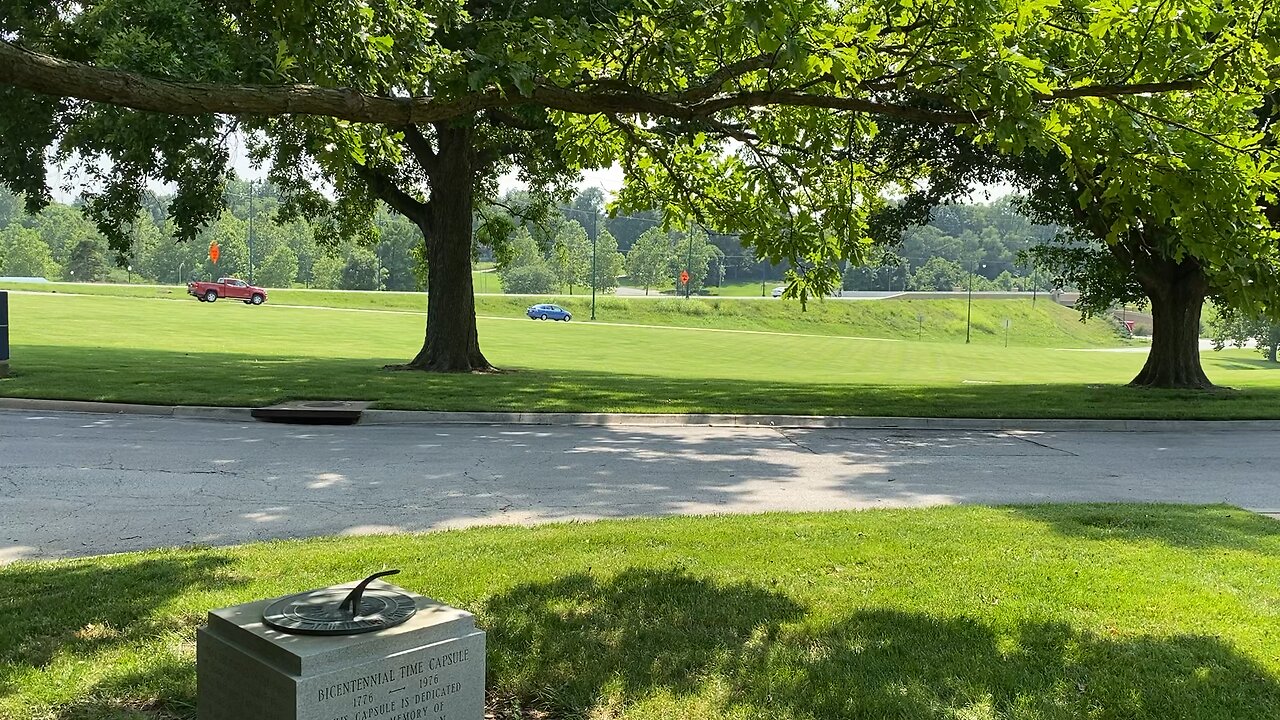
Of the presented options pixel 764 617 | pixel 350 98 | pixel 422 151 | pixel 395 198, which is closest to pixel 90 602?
pixel 350 98

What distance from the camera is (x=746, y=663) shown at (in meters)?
4.54

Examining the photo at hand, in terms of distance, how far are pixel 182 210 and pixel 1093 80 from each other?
59.9 feet

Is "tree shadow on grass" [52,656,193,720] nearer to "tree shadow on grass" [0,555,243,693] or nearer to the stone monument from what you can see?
"tree shadow on grass" [0,555,243,693]

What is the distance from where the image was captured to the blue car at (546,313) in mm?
76938

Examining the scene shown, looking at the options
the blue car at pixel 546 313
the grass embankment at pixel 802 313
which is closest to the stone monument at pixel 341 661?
the grass embankment at pixel 802 313

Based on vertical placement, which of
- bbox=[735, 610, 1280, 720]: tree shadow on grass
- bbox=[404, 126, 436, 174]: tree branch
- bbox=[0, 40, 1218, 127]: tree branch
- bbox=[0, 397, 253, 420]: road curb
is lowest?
bbox=[0, 397, 253, 420]: road curb

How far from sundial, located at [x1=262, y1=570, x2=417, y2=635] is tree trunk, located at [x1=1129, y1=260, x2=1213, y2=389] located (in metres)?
23.6

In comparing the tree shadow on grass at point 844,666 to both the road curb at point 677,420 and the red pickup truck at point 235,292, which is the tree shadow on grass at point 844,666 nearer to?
the road curb at point 677,420

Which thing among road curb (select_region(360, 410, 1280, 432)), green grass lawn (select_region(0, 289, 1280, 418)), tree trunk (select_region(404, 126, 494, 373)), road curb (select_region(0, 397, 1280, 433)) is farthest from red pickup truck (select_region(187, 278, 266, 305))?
road curb (select_region(360, 410, 1280, 432))

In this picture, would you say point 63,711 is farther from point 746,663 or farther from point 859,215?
point 859,215

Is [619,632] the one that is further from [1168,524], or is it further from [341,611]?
[1168,524]

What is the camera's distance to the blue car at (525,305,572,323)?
76938 millimetres

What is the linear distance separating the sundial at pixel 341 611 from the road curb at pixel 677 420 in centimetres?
1120

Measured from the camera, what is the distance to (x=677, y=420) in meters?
15.8
